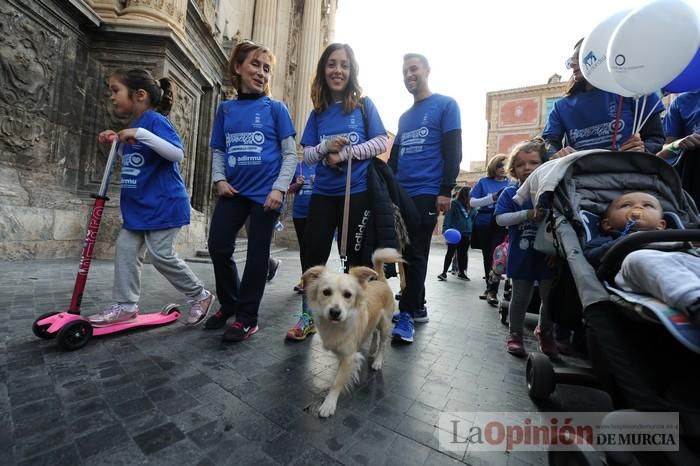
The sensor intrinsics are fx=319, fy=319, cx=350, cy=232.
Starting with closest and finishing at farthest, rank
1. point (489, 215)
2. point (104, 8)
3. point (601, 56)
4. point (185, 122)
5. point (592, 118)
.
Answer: point (601, 56) < point (592, 118) < point (489, 215) < point (104, 8) < point (185, 122)

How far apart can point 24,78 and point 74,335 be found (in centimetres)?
492

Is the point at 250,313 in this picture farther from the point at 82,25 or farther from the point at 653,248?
the point at 82,25

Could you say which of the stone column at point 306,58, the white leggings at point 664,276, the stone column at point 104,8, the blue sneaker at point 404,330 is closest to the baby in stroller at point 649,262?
the white leggings at point 664,276

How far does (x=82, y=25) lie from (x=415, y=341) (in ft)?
24.3

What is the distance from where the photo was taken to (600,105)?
276 centimetres

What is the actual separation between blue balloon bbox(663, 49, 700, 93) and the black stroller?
1.19 metres

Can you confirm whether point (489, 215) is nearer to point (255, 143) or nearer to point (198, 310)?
point (255, 143)

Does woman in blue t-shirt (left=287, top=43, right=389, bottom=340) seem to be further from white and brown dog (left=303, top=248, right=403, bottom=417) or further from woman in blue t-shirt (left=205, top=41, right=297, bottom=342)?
white and brown dog (left=303, top=248, right=403, bottom=417)

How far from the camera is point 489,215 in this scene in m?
5.18

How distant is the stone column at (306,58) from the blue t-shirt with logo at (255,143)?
11.5 metres

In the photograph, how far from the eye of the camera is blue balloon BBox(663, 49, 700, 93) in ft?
8.23

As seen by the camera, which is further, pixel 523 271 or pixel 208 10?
pixel 208 10

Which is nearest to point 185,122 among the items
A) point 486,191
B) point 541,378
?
point 486,191

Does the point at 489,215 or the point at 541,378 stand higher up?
the point at 489,215
